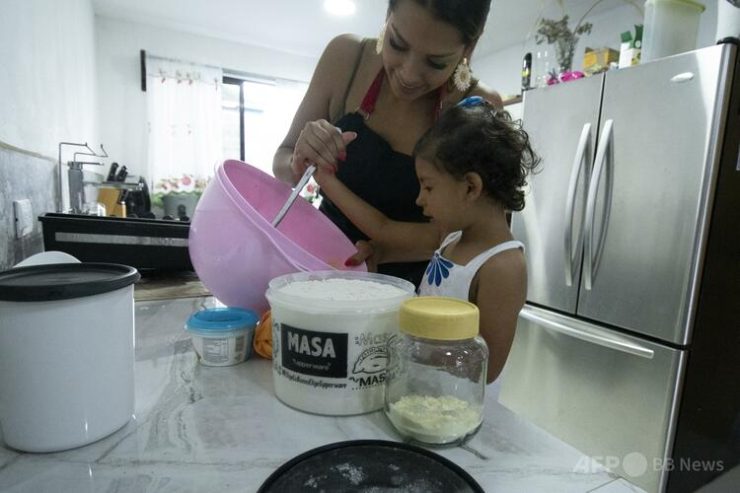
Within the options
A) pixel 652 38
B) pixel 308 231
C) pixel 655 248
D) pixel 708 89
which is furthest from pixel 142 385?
pixel 652 38

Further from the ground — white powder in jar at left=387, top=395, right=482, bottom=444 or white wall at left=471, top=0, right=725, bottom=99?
white wall at left=471, top=0, right=725, bottom=99

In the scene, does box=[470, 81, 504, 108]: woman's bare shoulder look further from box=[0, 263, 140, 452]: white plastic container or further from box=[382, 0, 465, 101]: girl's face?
box=[0, 263, 140, 452]: white plastic container

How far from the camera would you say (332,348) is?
0.38m

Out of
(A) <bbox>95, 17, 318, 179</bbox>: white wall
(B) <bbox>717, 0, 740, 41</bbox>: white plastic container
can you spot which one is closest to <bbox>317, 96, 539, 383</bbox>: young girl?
(B) <bbox>717, 0, 740, 41</bbox>: white plastic container

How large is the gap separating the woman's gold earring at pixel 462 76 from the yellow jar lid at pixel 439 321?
0.60 m

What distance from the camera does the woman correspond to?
0.67 meters

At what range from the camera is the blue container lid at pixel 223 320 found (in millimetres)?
512

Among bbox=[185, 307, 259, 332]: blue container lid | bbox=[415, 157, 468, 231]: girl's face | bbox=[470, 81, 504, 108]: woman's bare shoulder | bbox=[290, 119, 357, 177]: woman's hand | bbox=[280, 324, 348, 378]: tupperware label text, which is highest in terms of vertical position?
bbox=[470, 81, 504, 108]: woman's bare shoulder

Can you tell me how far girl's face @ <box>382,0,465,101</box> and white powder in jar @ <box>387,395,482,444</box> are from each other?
1.88 feet

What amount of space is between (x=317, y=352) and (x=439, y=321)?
0.40ft

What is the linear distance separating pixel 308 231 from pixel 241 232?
0.27 m

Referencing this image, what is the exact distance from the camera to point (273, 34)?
3.04m

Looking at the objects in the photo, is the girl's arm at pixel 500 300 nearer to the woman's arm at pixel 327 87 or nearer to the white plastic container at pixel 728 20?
the woman's arm at pixel 327 87

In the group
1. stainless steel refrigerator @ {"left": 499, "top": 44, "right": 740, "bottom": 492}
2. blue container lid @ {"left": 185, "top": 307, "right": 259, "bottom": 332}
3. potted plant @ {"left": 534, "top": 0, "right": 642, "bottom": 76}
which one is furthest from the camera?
potted plant @ {"left": 534, "top": 0, "right": 642, "bottom": 76}
